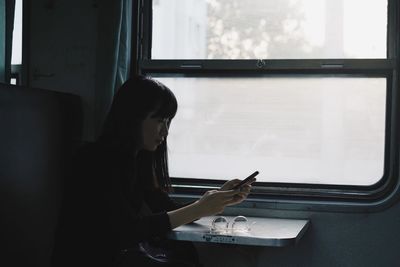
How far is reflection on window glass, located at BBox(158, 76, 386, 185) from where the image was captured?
2.60m

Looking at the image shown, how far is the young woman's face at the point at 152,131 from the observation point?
196cm

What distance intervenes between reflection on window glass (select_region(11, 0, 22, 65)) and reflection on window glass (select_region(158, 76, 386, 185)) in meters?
0.81

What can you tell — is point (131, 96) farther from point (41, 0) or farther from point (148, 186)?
point (41, 0)

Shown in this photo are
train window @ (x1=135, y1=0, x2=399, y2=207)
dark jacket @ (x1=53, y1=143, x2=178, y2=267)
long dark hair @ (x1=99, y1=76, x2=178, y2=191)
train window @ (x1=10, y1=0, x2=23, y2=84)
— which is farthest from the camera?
train window @ (x1=10, y1=0, x2=23, y2=84)

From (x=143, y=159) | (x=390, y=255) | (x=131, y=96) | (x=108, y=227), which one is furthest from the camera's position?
→ (x=390, y=255)

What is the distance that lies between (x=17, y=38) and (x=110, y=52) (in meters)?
0.64

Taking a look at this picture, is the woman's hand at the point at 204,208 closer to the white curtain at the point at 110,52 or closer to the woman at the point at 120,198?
the woman at the point at 120,198

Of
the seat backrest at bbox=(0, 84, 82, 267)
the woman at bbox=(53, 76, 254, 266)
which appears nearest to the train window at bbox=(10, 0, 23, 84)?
the seat backrest at bbox=(0, 84, 82, 267)

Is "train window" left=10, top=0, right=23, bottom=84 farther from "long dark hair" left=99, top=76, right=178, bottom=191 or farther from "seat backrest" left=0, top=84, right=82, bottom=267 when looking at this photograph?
"long dark hair" left=99, top=76, right=178, bottom=191

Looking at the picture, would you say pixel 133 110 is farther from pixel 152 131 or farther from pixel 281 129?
pixel 281 129

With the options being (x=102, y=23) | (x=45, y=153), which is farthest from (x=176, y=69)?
(x=45, y=153)

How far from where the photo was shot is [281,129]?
8.84 ft

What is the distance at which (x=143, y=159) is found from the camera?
7.14ft

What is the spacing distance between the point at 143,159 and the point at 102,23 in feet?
2.91
